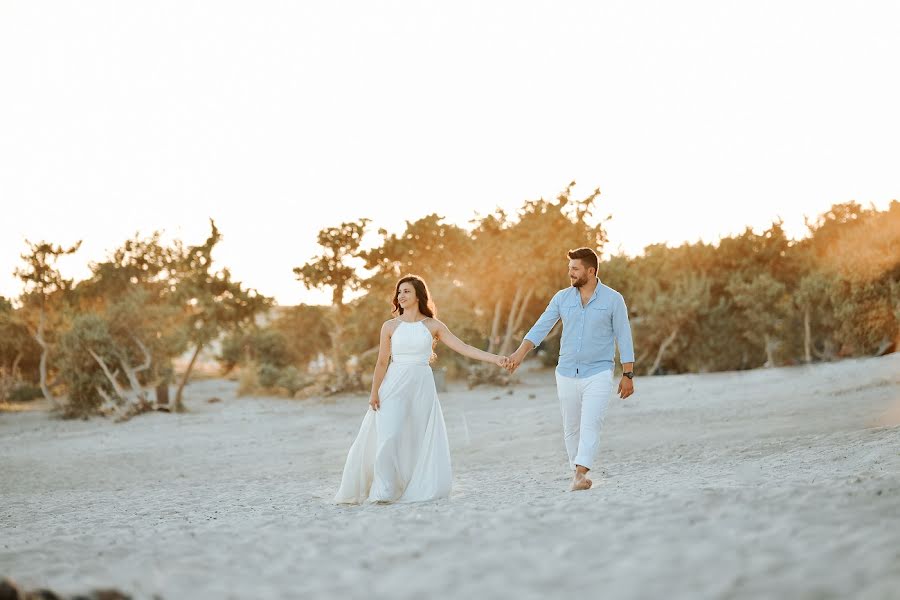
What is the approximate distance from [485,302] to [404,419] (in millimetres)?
19614

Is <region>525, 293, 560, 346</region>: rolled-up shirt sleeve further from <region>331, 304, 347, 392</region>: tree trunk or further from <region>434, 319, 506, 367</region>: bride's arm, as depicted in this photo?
<region>331, 304, 347, 392</region>: tree trunk

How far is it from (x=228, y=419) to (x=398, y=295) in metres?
13.0

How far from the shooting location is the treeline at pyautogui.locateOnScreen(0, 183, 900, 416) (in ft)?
71.6

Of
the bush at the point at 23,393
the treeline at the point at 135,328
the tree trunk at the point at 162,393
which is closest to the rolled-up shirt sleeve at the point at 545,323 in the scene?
the treeline at the point at 135,328

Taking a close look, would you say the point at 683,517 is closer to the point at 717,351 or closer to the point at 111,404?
the point at 111,404

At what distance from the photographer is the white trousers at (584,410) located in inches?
272

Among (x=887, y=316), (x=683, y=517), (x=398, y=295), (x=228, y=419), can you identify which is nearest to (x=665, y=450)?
(x=398, y=295)

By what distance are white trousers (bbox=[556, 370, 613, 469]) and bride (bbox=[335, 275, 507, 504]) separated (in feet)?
3.28

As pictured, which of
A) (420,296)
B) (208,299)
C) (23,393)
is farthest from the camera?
(23,393)

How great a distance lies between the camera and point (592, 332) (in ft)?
23.4

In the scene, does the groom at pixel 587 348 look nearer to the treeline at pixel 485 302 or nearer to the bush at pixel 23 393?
the treeline at pixel 485 302

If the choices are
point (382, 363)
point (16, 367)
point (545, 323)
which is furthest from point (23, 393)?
point (545, 323)

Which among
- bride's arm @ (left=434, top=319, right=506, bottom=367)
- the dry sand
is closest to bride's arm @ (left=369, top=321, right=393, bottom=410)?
bride's arm @ (left=434, top=319, right=506, bottom=367)

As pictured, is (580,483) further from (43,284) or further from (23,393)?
(23,393)
